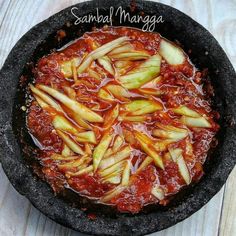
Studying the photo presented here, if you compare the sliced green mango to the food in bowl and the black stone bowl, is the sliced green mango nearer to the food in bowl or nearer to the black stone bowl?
the food in bowl

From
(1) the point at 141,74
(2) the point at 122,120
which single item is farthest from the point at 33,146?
(1) the point at 141,74

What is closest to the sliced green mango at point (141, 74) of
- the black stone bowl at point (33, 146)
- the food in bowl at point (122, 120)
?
the food in bowl at point (122, 120)

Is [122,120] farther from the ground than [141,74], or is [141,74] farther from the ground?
[141,74]

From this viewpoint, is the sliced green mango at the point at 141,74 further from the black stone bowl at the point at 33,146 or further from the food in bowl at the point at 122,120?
the black stone bowl at the point at 33,146

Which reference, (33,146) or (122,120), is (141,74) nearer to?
(122,120)

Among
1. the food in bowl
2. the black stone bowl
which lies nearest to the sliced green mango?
the food in bowl

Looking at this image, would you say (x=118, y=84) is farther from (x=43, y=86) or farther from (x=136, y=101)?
(x=43, y=86)
